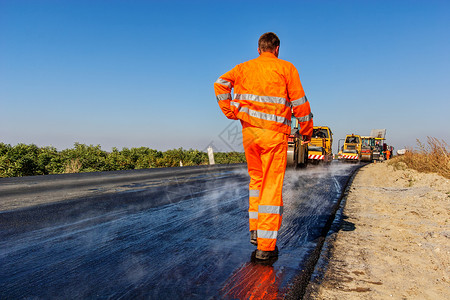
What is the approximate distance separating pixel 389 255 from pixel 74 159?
561 inches

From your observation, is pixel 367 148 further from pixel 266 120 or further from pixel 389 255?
pixel 266 120

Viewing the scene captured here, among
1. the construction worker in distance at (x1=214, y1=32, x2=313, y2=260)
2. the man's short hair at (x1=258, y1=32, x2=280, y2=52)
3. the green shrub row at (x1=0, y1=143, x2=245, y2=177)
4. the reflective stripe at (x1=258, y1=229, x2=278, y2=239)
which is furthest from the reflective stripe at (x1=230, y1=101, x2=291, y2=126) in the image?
the green shrub row at (x1=0, y1=143, x2=245, y2=177)

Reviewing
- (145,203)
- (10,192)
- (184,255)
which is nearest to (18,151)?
(10,192)

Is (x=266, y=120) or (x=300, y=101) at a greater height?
(x=300, y=101)

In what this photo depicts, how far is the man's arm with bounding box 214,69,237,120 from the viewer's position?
3225 millimetres

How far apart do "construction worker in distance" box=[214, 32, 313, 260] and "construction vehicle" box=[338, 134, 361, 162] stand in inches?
1102

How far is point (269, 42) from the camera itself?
3205 mm

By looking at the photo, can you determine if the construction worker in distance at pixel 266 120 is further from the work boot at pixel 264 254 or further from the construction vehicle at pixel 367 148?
the construction vehicle at pixel 367 148

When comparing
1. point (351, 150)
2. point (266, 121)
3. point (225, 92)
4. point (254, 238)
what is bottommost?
point (254, 238)

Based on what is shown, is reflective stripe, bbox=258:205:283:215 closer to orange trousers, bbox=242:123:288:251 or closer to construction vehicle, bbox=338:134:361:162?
orange trousers, bbox=242:123:288:251

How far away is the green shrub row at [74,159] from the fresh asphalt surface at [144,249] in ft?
24.0

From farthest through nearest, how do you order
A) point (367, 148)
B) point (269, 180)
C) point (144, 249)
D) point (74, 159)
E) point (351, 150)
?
point (367, 148) → point (351, 150) → point (74, 159) → point (144, 249) → point (269, 180)

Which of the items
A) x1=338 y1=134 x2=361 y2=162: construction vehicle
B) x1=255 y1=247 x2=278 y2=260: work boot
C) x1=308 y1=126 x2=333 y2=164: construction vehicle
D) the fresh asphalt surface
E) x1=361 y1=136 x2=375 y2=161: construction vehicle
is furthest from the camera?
x1=361 y1=136 x2=375 y2=161: construction vehicle

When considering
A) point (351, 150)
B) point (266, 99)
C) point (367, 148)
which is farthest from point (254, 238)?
point (367, 148)
